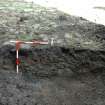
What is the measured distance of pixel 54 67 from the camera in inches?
277

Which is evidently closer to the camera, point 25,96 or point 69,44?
point 25,96

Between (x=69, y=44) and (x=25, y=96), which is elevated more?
(x=69, y=44)

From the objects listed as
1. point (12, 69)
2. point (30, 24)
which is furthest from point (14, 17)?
point (12, 69)

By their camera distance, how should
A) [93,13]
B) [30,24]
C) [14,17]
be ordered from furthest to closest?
[93,13]
[14,17]
[30,24]

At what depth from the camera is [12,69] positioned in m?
6.93

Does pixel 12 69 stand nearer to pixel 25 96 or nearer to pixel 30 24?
pixel 25 96

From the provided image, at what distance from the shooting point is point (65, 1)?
14438 millimetres

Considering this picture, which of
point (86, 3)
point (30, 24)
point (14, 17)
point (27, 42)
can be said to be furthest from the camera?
point (86, 3)

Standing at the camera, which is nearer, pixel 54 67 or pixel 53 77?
pixel 53 77

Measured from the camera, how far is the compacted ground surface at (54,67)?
6.25 meters

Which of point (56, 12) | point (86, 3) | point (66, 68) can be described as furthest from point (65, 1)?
point (66, 68)

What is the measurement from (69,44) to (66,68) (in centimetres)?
101

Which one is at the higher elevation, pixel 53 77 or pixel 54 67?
pixel 54 67

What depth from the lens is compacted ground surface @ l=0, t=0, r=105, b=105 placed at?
20.5 feet
